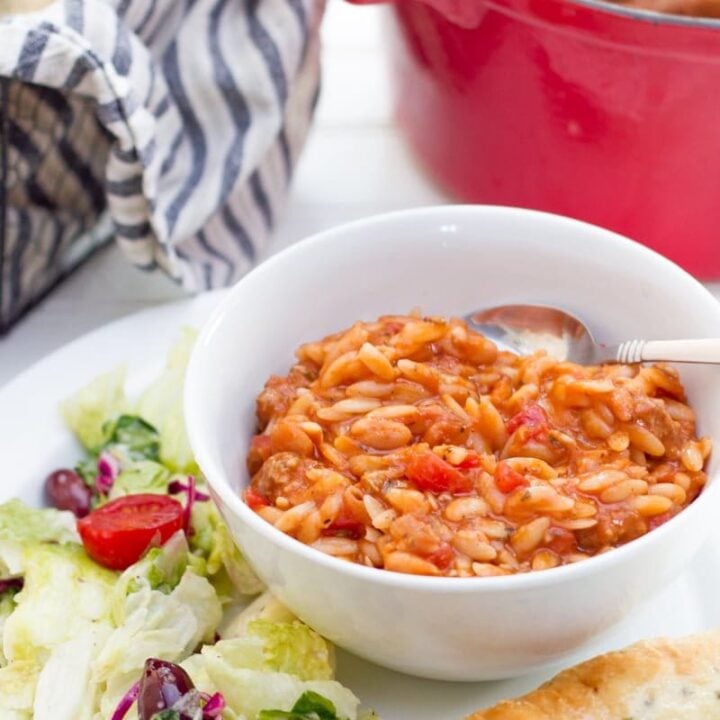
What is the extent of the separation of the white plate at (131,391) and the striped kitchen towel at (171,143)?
164 millimetres

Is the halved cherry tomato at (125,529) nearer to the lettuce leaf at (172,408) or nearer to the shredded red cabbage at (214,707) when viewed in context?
the lettuce leaf at (172,408)

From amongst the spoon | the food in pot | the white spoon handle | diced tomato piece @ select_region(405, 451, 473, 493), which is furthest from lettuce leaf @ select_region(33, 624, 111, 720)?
the food in pot

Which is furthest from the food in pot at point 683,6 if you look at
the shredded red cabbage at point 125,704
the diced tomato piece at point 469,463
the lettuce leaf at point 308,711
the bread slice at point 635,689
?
the shredded red cabbage at point 125,704

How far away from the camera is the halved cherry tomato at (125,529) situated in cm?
216

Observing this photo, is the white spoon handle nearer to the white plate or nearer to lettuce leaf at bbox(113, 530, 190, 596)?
the white plate

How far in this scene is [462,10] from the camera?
248 centimetres

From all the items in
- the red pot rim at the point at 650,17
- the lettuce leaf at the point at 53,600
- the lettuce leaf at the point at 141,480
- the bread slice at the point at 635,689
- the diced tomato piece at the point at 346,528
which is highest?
the red pot rim at the point at 650,17

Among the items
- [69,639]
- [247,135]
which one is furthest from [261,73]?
[69,639]

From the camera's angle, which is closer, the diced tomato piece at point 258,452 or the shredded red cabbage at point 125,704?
the shredded red cabbage at point 125,704

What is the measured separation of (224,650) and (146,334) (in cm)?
91

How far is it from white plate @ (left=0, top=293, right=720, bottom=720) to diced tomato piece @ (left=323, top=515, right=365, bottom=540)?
28 cm

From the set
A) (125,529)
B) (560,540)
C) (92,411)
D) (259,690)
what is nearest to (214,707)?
(259,690)

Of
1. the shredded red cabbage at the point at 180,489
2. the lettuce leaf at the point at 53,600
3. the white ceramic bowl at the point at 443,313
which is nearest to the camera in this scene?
the white ceramic bowl at the point at 443,313

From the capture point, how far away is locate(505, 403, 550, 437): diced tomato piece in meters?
1.88
